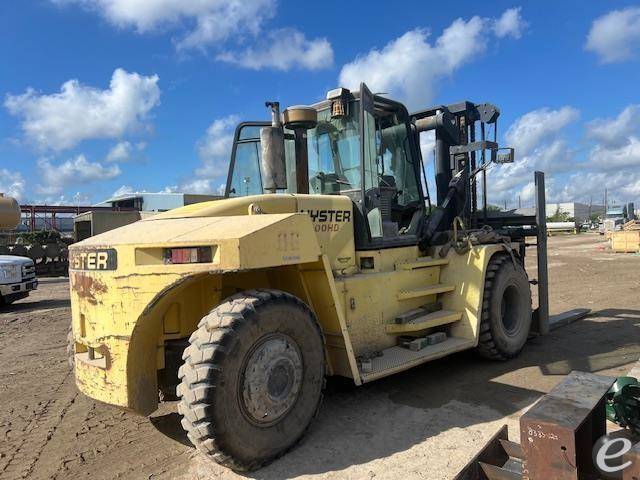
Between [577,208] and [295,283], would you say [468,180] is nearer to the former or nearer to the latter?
[295,283]

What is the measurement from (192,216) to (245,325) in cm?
111

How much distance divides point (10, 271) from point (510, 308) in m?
10.8

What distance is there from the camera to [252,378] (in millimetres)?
3359

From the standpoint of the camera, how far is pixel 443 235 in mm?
5836

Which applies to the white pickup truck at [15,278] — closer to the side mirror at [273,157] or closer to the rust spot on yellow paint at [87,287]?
the rust spot on yellow paint at [87,287]

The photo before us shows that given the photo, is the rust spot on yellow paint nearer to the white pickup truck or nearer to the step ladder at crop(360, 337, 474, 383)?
the step ladder at crop(360, 337, 474, 383)

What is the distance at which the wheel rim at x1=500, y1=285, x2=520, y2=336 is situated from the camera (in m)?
6.16

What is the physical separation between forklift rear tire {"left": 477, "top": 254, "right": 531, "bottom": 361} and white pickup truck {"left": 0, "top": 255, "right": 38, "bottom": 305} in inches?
419

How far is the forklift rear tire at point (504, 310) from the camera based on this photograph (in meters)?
5.58

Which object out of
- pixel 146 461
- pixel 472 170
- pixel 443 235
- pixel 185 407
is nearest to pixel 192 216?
pixel 185 407

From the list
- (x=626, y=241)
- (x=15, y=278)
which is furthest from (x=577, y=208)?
(x=15, y=278)

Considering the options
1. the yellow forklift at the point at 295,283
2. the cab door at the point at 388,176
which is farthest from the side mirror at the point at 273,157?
the cab door at the point at 388,176

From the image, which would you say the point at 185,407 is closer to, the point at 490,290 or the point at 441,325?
the point at 441,325

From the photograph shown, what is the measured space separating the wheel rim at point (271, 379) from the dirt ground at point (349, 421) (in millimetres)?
354
